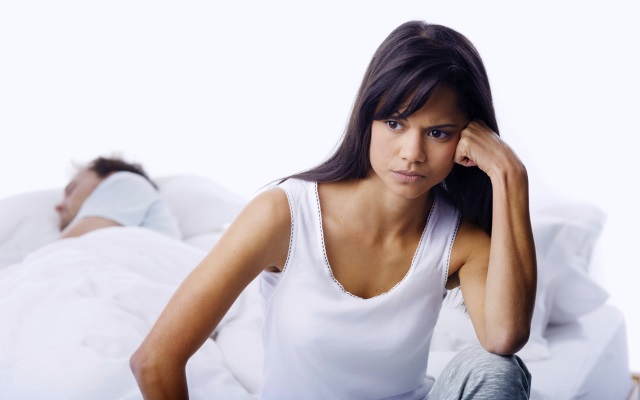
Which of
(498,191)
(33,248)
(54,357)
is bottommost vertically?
(33,248)

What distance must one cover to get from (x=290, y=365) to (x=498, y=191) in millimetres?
490

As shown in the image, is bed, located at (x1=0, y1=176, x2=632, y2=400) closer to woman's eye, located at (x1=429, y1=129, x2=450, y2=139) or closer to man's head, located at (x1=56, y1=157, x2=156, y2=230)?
man's head, located at (x1=56, y1=157, x2=156, y2=230)

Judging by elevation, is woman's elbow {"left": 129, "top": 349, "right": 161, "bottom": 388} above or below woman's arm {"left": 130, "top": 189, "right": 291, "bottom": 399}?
below

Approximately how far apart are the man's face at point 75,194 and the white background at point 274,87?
0.16 meters

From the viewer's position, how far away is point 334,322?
1.41m

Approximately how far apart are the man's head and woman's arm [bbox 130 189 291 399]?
61.3 inches

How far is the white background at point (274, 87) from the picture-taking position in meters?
2.45

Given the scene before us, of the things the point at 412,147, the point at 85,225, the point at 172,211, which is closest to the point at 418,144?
the point at 412,147

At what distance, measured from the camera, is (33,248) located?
2613 millimetres

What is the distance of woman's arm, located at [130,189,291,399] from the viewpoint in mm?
1276

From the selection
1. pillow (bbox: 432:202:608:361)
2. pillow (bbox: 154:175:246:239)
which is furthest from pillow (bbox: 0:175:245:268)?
pillow (bbox: 432:202:608:361)

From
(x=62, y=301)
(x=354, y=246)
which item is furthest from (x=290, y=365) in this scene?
(x=62, y=301)

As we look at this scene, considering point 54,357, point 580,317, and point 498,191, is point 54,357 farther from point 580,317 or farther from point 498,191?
point 580,317

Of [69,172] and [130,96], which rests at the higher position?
[130,96]
